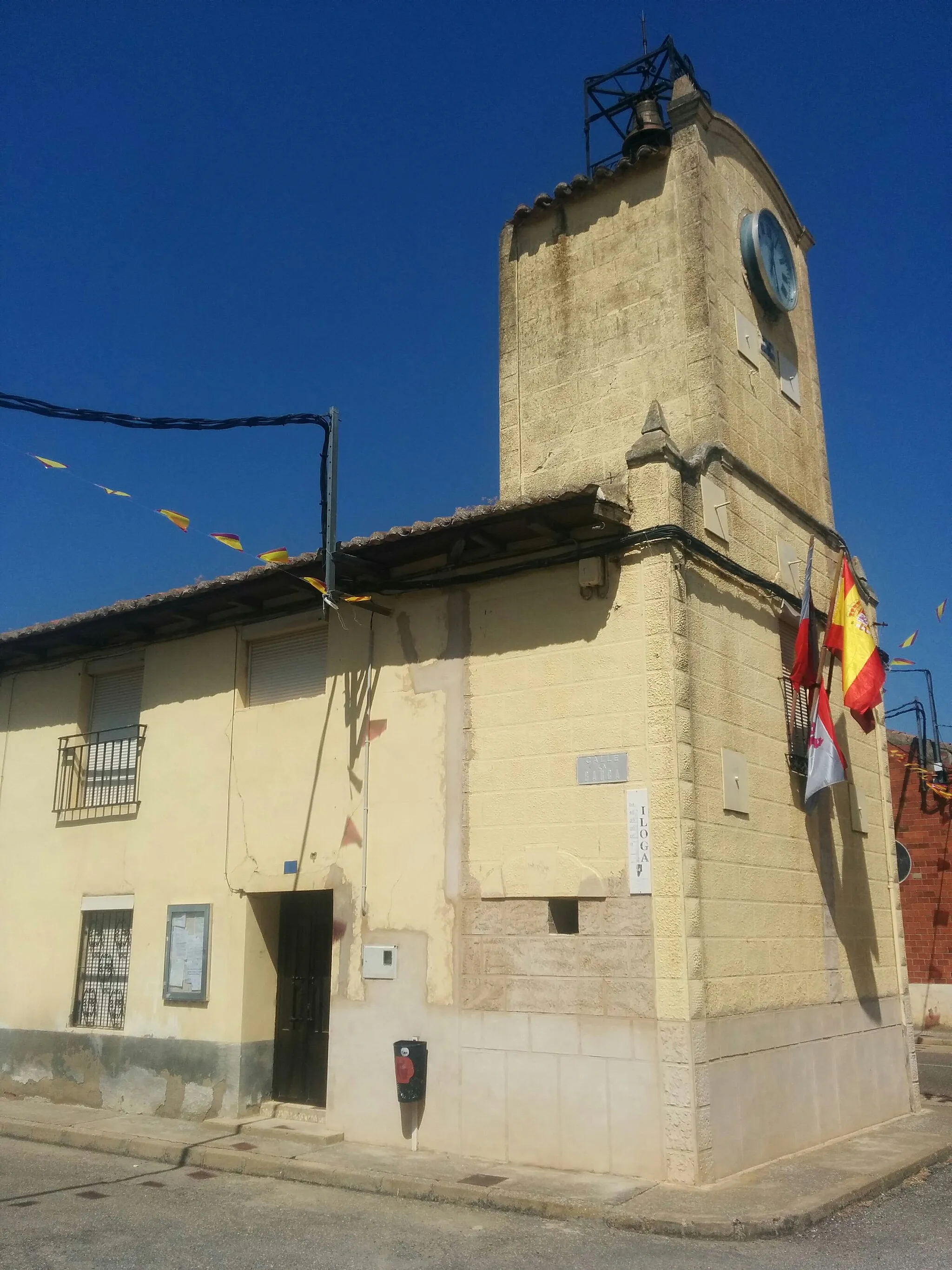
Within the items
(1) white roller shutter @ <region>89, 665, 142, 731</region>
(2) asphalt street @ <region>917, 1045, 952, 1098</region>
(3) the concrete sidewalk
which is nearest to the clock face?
(1) white roller shutter @ <region>89, 665, 142, 731</region>

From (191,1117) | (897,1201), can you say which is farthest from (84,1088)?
(897,1201)

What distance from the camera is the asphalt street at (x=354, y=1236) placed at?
596 centimetres

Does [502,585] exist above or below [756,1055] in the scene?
above

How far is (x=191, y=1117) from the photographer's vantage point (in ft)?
32.7

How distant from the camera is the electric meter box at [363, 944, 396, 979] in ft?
29.9

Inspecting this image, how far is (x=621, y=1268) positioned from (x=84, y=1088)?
6987 mm

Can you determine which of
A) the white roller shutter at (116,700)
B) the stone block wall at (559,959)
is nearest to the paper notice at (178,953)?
the white roller shutter at (116,700)

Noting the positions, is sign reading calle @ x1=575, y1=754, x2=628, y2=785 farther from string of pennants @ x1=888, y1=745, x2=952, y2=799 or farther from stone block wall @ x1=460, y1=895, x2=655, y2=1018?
string of pennants @ x1=888, y1=745, x2=952, y2=799

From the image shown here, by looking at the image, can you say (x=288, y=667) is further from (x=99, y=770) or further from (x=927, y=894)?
(x=927, y=894)

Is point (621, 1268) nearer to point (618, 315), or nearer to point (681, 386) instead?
point (681, 386)

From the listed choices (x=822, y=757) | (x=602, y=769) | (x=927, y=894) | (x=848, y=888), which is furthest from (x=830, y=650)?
(x=927, y=894)

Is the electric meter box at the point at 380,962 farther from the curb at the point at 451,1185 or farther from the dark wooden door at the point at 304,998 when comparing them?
the curb at the point at 451,1185

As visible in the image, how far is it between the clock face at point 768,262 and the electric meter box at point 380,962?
733 cm

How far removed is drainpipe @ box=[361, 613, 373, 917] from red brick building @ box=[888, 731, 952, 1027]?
11510mm
